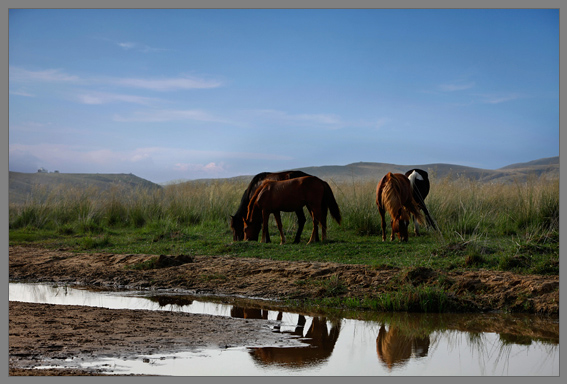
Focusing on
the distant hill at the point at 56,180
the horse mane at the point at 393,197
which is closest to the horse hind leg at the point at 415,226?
the horse mane at the point at 393,197

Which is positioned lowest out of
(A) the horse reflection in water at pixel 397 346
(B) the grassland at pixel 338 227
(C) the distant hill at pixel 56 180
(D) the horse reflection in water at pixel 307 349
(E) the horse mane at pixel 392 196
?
(A) the horse reflection in water at pixel 397 346

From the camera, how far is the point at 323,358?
16.0ft

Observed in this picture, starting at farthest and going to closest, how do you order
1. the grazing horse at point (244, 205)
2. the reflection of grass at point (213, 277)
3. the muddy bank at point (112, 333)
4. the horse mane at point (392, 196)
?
the grazing horse at point (244, 205)
the horse mane at point (392, 196)
the reflection of grass at point (213, 277)
the muddy bank at point (112, 333)

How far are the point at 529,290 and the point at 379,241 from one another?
478 cm

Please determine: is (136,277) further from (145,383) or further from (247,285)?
(145,383)

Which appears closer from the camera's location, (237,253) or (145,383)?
(145,383)

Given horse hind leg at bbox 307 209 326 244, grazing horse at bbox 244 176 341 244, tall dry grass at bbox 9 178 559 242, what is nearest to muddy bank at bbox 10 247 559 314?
grazing horse at bbox 244 176 341 244

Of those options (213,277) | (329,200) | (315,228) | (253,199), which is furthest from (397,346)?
(253,199)

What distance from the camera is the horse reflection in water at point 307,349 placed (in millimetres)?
4738

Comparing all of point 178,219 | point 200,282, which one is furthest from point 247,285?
point 178,219

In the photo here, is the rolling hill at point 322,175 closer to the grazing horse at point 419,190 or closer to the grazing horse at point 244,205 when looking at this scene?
the grazing horse at point 419,190

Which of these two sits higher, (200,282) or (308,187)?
(308,187)

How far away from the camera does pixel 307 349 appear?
5156mm

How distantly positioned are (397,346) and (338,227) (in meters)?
8.59
